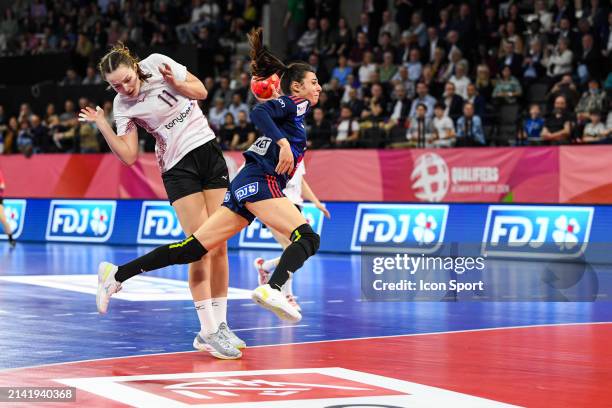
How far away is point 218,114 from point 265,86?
52.7 ft

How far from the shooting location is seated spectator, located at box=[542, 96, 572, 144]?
773 inches

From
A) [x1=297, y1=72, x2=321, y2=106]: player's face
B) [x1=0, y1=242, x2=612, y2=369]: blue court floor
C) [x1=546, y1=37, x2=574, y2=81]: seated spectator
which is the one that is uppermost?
[x1=546, y1=37, x2=574, y2=81]: seated spectator

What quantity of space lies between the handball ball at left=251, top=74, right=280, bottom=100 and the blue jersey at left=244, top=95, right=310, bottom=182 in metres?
1.04

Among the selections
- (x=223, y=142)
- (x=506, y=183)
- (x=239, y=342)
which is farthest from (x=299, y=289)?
(x=223, y=142)

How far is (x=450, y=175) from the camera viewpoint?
20438 mm

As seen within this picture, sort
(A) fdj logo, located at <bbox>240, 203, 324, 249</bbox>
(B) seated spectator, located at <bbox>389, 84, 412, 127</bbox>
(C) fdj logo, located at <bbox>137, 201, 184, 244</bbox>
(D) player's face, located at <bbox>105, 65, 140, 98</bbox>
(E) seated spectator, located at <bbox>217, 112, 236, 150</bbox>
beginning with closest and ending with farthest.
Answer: (D) player's face, located at <bbox>105, 65, 140, 98</bbox> → (A) fdj logo, located at <bbox>240, 203, 324, 249</bbox> → (B) seated spectator, located at <bbox>389, 84, 412, 127</bbox> → (C) fdj logo, located at <bbox>137, 201, 184, 244</bbox> → (E) seated spectator, located at <bbox>217, 112, 236, 150</bbox>

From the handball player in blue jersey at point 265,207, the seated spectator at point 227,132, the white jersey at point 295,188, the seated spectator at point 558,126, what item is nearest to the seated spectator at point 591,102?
the seated spectator at point 558,126

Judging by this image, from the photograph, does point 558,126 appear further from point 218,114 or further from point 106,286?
point 106,286

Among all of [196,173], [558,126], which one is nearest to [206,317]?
[196,173]

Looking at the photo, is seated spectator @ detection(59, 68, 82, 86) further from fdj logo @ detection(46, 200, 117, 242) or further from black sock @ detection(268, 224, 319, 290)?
black sock @ detection(268, 224, 319, 290)

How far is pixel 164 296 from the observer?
13.1 m

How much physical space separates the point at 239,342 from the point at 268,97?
225 cm

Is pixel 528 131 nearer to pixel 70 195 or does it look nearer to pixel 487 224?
pixel 487 224

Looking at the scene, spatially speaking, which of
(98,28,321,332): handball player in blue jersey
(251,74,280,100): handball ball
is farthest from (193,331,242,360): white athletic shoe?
(251,74,280,100): handball ball
